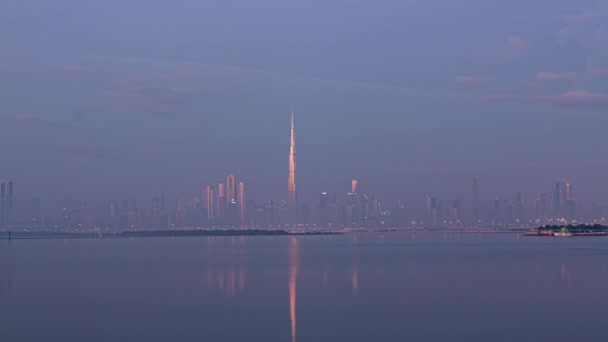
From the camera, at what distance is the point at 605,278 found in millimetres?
36938

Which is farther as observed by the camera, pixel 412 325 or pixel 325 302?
pixel 325 302

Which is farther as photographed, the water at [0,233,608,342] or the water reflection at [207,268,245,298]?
the water reflection at [207,268,245,298]

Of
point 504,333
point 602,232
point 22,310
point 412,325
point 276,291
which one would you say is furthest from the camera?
point 602,232

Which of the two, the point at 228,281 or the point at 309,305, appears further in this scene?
the point at 228,281

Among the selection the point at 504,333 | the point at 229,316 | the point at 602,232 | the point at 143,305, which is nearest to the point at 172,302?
the point at 143,305

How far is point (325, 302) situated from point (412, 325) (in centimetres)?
583

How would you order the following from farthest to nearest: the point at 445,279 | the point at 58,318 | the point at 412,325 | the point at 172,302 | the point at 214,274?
the point at 214,274
the point at 445,279
the point at 172,302
the point at 58,318
the point at 412,325

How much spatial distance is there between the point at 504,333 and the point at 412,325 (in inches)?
102

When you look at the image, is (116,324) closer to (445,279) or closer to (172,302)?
(172,302)

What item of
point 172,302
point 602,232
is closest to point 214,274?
point 172,302

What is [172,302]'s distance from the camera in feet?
90.6

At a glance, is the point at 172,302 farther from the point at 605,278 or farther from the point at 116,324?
the point at 605,278

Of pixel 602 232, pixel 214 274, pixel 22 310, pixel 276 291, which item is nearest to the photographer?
pixel 22 310

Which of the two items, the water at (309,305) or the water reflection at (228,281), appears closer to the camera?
the water at (309,305)
